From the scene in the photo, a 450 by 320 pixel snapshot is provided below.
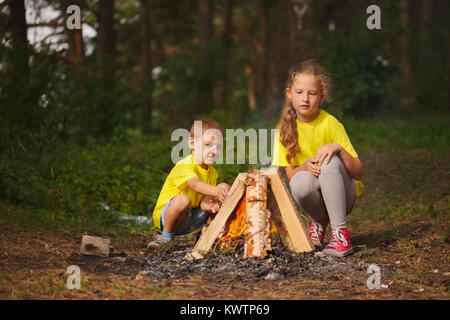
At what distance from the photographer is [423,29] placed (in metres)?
12.7

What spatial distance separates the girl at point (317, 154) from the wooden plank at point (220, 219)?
51 cm

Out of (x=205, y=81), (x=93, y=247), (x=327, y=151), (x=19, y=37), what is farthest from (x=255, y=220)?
(x=205, y=81)

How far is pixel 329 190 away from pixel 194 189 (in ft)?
3.42

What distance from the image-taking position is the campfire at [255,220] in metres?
3.83

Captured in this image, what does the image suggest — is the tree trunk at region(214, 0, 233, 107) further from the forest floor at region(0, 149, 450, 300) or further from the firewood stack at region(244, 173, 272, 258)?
the firewood stack at region(244, 173, 272, 258)

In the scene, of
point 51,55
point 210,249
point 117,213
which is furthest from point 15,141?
point 210,249

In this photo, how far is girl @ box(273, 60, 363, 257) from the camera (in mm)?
3955

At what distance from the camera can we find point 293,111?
4148 millimetres

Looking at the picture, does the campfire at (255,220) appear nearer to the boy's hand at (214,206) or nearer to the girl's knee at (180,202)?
the boy's hand at (214,206)

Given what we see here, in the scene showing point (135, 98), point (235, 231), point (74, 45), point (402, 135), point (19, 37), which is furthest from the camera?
point (74, 45)

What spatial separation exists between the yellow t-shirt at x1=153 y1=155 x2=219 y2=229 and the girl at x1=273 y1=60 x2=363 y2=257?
0.59m

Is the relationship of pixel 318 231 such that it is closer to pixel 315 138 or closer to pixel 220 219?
pixel 315 138
